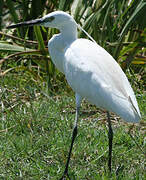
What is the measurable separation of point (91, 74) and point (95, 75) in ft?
0.10

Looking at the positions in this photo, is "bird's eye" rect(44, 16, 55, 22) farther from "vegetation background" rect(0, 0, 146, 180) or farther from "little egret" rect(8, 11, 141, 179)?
"vegetation background" rect(0, 0, 146, 180)

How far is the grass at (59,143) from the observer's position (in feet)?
8.71

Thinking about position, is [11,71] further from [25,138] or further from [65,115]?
[25,138]

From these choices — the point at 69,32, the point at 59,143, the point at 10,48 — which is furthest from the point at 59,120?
the point at 10,48

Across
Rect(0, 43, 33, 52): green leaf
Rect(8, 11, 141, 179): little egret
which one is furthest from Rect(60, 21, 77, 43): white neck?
Rect(0, 43, 33, 52): green leaf

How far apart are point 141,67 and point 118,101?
1.95 metres

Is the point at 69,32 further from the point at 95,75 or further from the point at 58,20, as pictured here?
the point at 95,75

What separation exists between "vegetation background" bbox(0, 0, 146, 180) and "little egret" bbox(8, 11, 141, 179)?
15 centimetres

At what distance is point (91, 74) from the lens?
8.84 ft

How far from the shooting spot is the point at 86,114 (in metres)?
3.64

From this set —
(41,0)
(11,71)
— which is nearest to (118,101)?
(11,71)

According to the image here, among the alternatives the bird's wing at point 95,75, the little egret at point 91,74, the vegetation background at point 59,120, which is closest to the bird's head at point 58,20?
the little egret at point 91,74

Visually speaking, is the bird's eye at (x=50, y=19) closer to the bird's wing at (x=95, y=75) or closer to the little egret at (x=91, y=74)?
the little egret at (x=91, y=74)

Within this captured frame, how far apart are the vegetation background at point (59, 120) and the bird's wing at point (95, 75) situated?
40cm
